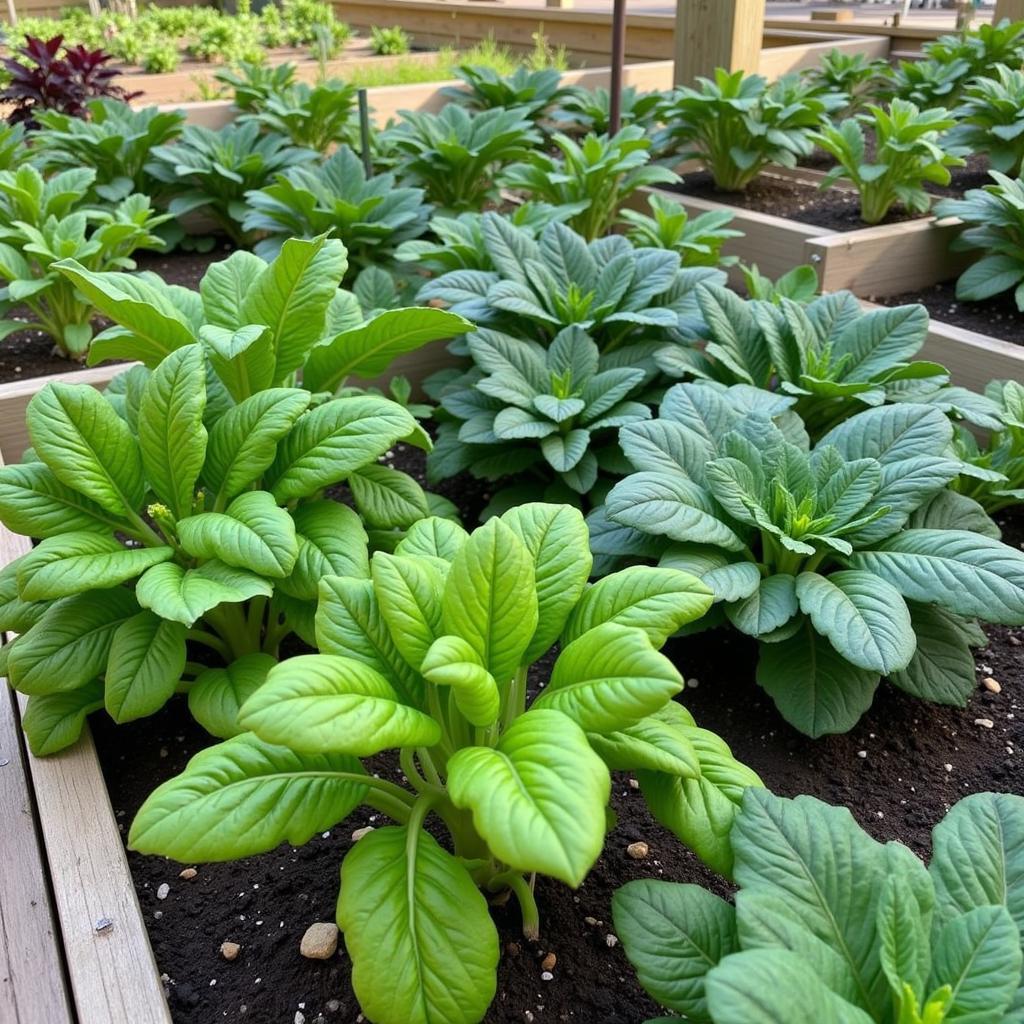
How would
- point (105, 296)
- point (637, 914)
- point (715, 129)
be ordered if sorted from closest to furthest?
point (637, 914), point (105, 296), point (715, 129)

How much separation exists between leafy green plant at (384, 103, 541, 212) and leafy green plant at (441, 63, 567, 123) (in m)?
1.09

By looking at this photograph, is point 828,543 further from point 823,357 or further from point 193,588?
point 193,588

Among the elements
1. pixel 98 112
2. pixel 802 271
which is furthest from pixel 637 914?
pixel 98 112

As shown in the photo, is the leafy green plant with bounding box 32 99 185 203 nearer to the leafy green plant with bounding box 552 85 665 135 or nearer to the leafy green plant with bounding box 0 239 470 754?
the leafy green plant with bounding box 552 85 665 135

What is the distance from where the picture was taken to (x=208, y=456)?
1637mm

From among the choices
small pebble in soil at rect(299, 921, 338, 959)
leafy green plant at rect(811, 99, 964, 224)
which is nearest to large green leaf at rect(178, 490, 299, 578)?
small pebble in soil at rect(299, 921, 338, 959)

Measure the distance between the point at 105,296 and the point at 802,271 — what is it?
1.83m

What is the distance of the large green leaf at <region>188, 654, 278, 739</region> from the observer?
150cm

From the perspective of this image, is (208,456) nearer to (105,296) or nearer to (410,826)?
(105,296)

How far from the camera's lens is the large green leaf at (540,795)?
0.85 metres

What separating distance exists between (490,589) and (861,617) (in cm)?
68

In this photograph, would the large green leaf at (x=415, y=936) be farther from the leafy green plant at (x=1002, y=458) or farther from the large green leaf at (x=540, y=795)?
the leafy green plant at (x=1002, y=458)

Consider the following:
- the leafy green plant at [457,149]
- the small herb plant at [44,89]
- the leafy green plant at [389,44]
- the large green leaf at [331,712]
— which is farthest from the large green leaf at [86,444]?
the leafy green plant at [389,44]

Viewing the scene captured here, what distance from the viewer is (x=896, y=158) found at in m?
3.29
